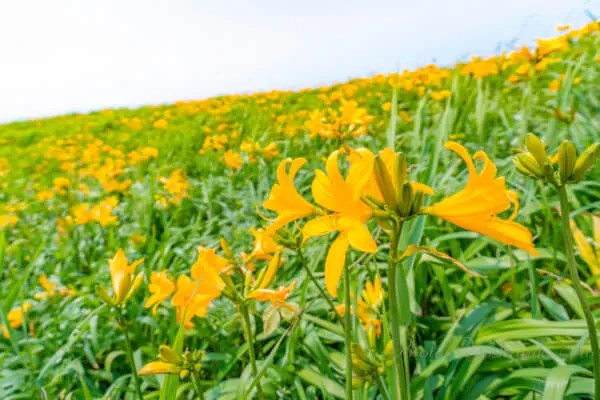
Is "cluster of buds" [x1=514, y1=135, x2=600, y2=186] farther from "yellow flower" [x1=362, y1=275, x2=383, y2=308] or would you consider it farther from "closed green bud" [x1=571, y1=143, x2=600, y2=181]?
"yellow flower" [x1=362, y1=275, x2=383, y2=308]

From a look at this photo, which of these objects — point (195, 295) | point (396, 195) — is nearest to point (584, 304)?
point (396, 195)

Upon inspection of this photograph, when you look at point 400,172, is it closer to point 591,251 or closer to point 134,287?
point 134,287

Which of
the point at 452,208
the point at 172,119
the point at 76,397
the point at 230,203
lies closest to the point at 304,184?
the point at 230,203

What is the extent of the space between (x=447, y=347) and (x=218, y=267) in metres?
0.65

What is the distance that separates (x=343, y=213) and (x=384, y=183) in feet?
0.23

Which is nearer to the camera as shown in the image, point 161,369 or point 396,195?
point 396,195

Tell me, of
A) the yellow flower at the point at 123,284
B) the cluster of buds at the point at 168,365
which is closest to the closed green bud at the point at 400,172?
the cluster of buds at the point at 168,365

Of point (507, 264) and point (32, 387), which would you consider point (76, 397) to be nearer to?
point (32, 387)

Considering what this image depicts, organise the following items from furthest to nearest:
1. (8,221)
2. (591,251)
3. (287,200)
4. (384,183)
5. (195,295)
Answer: (8,221), (591,251), (195,295), (287,200), (384,183)

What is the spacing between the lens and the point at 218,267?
831 millimetres

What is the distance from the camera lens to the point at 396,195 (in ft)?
1.56

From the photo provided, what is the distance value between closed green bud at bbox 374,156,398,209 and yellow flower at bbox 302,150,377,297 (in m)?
0.01

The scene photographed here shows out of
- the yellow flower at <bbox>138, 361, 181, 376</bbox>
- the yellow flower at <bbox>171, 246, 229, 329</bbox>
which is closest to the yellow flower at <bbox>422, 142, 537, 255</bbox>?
the yellow flower at <bbox>171, 246, 229, 329</bbox>

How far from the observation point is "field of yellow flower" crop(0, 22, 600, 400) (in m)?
0.52
